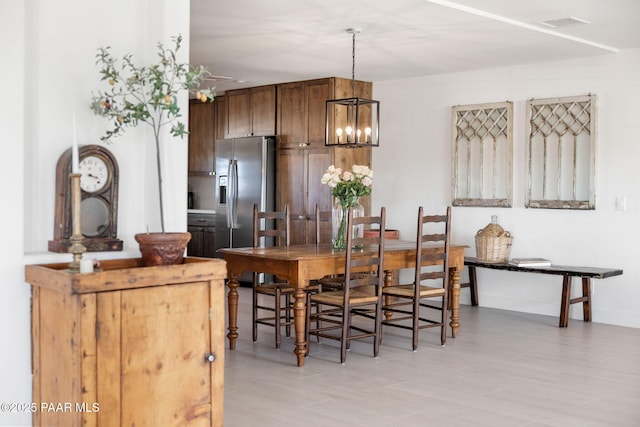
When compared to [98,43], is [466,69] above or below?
above

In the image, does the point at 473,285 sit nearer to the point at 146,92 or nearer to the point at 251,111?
the point at 251,111

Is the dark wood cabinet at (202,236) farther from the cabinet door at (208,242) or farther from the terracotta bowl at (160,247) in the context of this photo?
the terracotta bowl at (160,247)

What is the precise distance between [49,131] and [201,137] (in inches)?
263

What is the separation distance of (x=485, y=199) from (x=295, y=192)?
218 cm

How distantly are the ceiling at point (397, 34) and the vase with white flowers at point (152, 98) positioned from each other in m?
1.65

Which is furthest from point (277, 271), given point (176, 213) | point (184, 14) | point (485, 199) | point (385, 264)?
point (485, 199)

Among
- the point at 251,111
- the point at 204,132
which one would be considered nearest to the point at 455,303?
the point at 251,111

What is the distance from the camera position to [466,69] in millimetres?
7609

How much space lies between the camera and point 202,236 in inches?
378

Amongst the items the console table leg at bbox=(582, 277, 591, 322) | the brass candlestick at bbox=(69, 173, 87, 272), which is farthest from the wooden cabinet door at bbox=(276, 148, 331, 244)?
the brass candlestick at bbox=(69, 173, 87, 272)

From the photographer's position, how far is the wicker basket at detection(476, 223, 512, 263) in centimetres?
711

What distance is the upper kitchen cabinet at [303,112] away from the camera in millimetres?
8219

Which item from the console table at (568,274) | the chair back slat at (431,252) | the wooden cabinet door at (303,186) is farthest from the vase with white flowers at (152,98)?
the wooden cabinet door at (303,186)

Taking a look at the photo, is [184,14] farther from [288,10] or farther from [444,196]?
[444,196]
